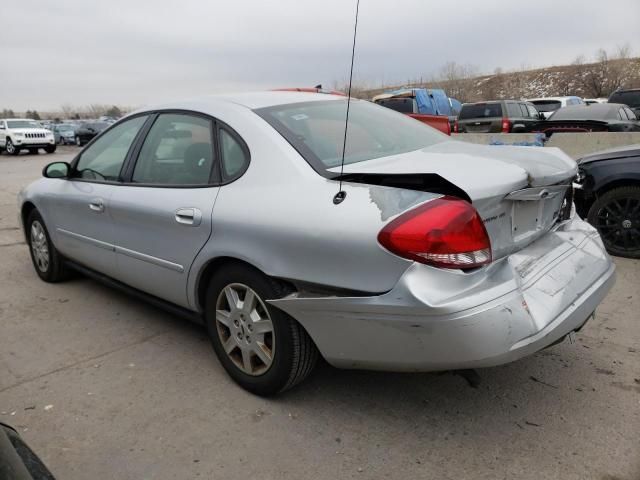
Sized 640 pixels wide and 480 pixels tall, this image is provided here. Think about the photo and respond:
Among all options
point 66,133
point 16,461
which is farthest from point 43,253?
point 66,133

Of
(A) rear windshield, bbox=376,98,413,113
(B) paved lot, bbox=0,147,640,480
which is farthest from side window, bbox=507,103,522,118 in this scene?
(B) paved lot, bbox=0,147,640,480

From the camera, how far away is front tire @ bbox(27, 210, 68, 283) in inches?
179

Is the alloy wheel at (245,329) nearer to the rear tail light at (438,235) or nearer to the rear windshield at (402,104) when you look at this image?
the rear tail light at (438,235)

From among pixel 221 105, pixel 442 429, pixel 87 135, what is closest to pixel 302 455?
pixel 442 429

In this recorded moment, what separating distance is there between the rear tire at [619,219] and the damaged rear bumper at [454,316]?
10.2ft

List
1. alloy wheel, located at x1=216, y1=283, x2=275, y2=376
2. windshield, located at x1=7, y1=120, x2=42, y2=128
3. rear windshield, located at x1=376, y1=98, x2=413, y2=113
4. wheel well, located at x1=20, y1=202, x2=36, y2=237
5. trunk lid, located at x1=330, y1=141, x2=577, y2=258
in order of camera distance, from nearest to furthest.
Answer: trunk lid, located at x1=330, y1=141, x2=577, y2=258, alloy wheel, located at x1=216, y1=283, x2=275, y2=376, wheel well, located at x1=20, y1=202, x2=36, y2=237, rear windshield, located at x1=376, y1=98, x2=413, y2=113, windshield, located at x1=7, y1=120, x2=42, y2=128

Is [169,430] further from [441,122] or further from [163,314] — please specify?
[441,122]

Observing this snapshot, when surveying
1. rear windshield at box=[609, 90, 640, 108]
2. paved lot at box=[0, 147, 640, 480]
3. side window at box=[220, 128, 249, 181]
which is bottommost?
paved lot at box=[0, 147, 640, 480]

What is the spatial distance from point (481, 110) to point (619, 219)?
1142cm

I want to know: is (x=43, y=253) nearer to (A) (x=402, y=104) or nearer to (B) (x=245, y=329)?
(B) (x=245, y=329)

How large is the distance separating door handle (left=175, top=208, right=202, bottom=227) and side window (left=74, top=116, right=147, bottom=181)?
3.17 feet

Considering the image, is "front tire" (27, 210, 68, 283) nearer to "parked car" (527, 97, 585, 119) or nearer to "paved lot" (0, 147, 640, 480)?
"paved lot" (0, 147, 640, 480)

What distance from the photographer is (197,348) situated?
3.39 meters

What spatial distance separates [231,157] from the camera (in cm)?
281
